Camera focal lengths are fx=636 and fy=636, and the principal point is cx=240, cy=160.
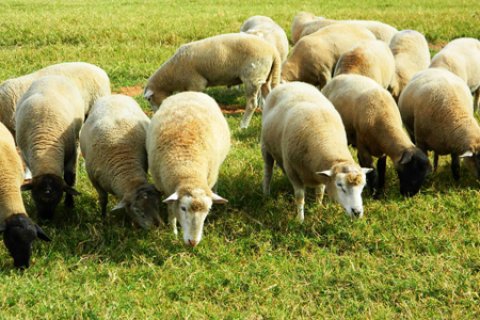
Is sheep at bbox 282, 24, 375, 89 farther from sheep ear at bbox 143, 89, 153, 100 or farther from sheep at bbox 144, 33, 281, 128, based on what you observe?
sheep ear at bbox 143, 89, 153, 100

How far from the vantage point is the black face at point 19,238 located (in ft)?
20.1

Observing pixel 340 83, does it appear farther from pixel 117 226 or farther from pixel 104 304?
pixel 104 304

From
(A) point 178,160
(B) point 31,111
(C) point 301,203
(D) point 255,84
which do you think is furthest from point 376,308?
(D) point 255,84

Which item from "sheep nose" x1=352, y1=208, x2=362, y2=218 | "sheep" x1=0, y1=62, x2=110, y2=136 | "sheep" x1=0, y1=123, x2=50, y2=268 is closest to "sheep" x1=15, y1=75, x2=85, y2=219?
"sheep" x1=0, y1=123, x2=50, y2=268

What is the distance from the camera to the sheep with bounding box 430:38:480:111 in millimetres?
10625

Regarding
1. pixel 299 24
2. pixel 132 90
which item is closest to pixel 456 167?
pixel 132 90

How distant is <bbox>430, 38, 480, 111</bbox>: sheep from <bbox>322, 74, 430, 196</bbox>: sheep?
8.43ft

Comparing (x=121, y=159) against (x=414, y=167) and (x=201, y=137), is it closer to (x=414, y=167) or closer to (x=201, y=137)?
(x=201, y=137)

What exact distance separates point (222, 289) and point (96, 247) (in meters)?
1.63

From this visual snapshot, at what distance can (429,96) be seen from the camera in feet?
28.0

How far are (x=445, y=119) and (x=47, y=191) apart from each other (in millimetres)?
5037

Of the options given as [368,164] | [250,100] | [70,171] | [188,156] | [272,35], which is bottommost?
[250,100]

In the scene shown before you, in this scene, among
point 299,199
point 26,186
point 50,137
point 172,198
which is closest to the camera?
point 172,198

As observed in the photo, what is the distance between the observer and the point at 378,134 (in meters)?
7.94
